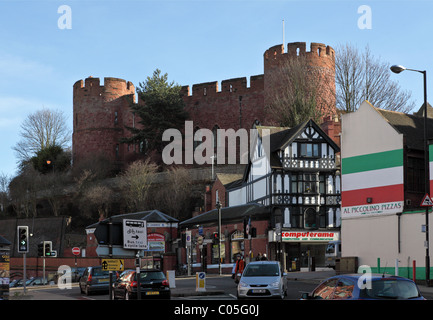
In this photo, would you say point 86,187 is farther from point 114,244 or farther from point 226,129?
point 114,244

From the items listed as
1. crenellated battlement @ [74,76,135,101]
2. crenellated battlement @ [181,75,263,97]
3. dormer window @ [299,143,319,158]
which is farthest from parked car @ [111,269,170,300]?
crenellated battlement @ [74,76,135,101]

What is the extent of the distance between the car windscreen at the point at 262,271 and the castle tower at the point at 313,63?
1781 inches

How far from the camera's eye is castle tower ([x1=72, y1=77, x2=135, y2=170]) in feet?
288

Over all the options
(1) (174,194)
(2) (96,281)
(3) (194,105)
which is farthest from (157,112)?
(2) (96,281)

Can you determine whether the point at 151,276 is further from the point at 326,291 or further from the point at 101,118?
the point at 101,118

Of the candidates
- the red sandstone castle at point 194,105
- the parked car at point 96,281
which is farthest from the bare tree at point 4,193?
the parked car at point 96,281

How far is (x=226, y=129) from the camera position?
266 feet

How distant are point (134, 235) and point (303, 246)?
35678 mm

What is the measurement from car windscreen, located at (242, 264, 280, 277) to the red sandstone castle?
4512 centimetres

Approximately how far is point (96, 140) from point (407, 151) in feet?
192

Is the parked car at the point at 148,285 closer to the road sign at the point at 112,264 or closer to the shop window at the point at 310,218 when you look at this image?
the road sign at the point at 112,264

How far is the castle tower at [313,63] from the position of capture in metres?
67.8

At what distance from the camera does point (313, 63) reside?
69.4 m
